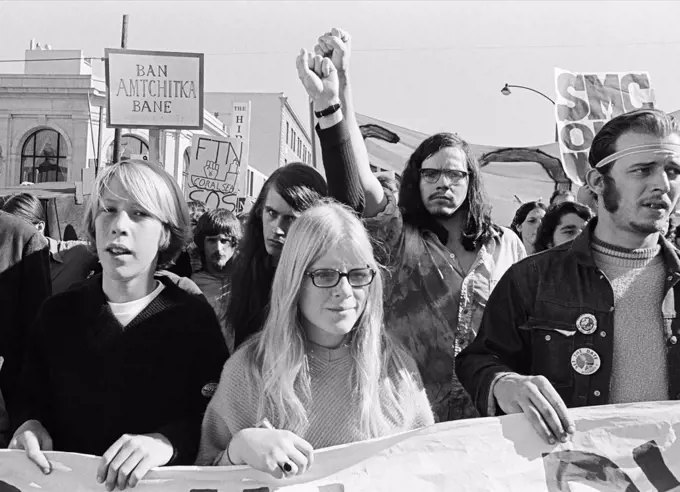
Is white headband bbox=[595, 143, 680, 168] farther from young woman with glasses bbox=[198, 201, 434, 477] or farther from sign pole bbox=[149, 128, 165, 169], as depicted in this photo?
sign pole bbox=[149, 128, 165, 169]


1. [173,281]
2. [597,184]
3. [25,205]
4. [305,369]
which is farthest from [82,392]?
[25,205]

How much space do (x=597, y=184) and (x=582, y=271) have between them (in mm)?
289

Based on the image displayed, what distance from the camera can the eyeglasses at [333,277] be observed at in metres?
2.15

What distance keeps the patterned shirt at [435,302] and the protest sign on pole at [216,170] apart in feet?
22.2

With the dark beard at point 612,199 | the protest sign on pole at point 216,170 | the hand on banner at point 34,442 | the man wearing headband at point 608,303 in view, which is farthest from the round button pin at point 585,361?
the protest sign on pole at point 216,170

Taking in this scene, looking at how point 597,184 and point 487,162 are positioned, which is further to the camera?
point 487,162

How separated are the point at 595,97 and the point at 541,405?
247 inches

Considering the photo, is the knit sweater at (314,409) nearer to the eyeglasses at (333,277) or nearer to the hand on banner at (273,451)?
the hand on banner at (273,451)

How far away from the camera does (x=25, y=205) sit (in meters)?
4.96

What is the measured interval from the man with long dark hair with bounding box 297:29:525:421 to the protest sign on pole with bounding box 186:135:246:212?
670cm

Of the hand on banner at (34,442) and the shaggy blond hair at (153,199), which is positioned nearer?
the hand on banner at (34,442)

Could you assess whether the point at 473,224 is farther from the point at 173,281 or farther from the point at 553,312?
the point at 173,281

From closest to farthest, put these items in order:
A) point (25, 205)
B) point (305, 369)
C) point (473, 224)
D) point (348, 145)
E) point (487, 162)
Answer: point (305, 369)
point (348, 145)
point (473, 224)
point (25, 205)
point (487, 162)

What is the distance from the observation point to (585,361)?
2205 mm
